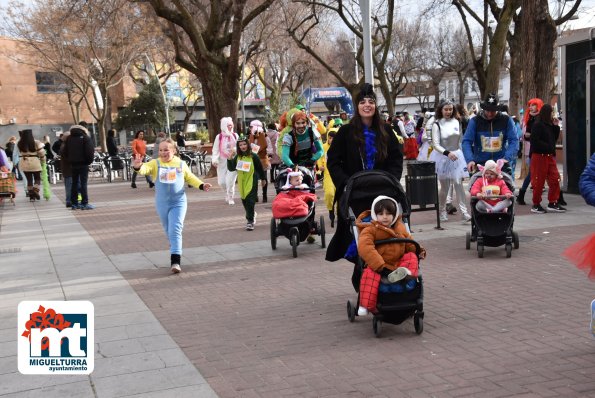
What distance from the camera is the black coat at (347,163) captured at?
6.34m

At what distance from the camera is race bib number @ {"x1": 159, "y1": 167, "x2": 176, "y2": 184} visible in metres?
8.65

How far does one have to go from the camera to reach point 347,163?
6512 mm

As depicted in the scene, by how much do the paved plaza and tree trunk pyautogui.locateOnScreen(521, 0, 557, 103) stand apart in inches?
266

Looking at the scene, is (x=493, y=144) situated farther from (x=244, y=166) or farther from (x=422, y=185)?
(x=244, y=166)

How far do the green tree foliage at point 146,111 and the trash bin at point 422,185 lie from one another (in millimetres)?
49904

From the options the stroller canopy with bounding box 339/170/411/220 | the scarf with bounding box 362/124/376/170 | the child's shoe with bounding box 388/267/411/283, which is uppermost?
the scarf with bounding box 362/124/376/170

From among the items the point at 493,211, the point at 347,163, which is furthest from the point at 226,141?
the point at 347,163

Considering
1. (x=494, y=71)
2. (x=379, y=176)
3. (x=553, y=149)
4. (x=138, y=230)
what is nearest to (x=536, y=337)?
(x=379, y=176)

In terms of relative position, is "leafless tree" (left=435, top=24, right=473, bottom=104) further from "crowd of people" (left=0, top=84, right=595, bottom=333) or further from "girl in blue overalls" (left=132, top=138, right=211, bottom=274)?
"girl in blue overalls" (left=132, top=138, right=211, bottom=274)

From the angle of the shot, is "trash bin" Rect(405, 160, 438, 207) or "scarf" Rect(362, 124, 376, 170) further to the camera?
"trash bin" Rect(405, 160, 438, 207)

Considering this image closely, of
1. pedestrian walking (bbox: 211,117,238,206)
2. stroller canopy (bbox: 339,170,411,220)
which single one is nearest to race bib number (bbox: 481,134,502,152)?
stroller canopy (bbox: 339,170,411,220)

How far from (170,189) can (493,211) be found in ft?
13.3

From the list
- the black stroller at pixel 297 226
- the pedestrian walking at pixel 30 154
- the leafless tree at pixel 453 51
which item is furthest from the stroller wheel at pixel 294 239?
the leafless tree at pixel 453 51

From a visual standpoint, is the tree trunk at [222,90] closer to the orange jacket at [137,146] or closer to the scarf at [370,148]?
the orange jacket at [137,146]
